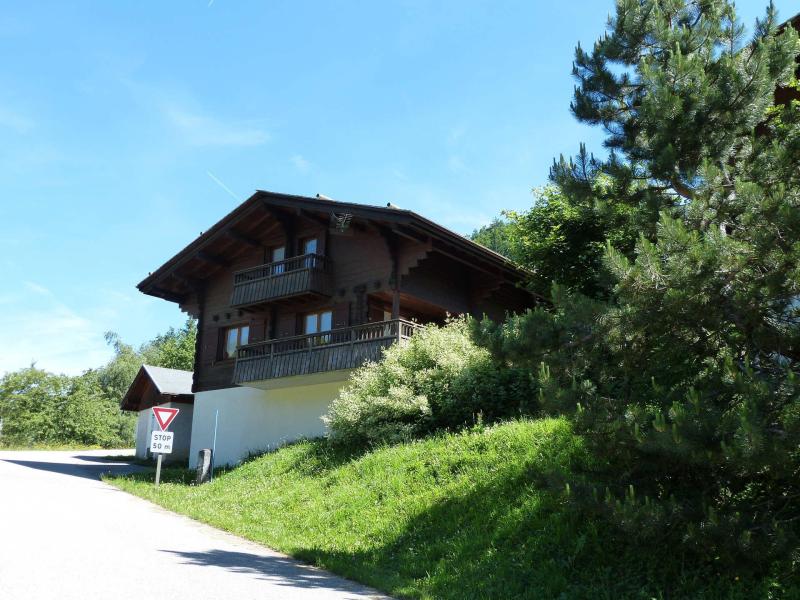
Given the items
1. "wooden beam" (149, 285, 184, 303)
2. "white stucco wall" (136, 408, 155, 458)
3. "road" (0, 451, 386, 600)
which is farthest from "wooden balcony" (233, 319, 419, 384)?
"white stucco wall" (136, 408, 155, 458)

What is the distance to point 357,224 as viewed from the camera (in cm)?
2333

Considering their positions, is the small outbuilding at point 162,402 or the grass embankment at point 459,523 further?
the small outbuilding at point 162,402

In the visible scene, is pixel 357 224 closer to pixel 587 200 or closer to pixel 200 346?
pixel 200 346

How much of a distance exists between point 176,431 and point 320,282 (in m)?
15.9

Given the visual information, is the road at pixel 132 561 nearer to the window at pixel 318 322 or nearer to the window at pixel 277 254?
the window at pixel 318 322

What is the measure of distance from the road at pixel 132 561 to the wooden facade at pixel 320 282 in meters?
8.94

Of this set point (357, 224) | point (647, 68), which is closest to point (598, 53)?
point (647, 68)

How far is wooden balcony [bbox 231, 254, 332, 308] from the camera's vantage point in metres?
23.2

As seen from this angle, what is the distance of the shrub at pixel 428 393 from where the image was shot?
15.5 m

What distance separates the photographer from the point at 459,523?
10.1 meters

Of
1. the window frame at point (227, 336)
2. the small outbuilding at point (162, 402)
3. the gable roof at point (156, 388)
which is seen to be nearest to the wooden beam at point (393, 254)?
the window frame at point (227, 336)

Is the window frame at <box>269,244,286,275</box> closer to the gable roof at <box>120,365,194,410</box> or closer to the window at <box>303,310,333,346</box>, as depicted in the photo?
the window at <box>303,310,333,346</box>

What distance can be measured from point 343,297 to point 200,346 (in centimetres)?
780

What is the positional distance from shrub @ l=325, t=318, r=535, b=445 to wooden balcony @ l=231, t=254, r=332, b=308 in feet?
17.8
